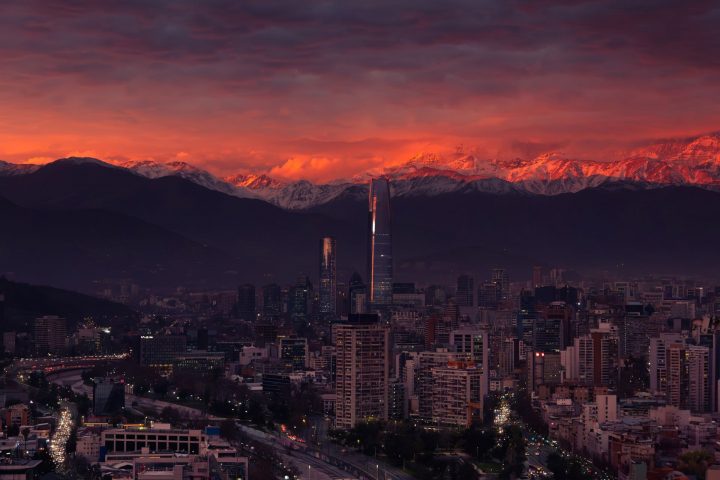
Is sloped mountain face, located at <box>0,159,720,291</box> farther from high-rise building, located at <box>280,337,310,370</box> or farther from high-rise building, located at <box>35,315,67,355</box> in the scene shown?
high-rise building, located at <box>280,337,310,370</box>

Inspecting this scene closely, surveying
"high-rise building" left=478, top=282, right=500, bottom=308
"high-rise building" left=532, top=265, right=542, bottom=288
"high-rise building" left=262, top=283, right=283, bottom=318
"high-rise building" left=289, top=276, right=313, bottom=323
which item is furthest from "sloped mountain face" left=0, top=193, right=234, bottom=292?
"high-rise building" left=478, top=282, right=500, bottom=308

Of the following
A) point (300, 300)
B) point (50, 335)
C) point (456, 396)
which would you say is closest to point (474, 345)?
point (456, 396)

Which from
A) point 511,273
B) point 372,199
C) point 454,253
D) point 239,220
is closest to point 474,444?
point 372,199

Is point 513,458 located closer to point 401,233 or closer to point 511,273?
point 511,273

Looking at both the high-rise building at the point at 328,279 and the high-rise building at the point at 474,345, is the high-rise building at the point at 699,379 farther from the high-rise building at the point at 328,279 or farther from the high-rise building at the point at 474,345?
the high-rise building at the point at 328,279

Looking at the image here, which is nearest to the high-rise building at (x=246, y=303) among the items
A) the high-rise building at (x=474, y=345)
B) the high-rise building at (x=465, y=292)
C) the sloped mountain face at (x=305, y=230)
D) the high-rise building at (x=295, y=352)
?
the high-rise building at (x=465, y=292)
